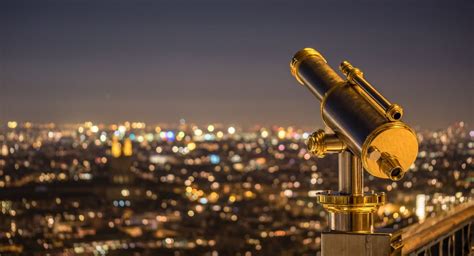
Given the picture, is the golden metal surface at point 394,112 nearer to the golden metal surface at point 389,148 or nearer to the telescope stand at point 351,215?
the golden metal surface at point 389,148

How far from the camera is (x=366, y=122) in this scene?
1.35 m

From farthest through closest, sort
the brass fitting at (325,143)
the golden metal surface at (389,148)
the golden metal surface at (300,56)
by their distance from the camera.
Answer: the golden metal surface at (300,56), the brass fitting at (325,143), the golden metal surface at (389,148)

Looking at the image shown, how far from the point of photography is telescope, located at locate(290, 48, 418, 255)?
4.39 ft

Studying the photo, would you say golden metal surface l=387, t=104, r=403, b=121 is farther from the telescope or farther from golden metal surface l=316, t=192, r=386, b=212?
golden metal surface l=316, t=192, r=386, b=212

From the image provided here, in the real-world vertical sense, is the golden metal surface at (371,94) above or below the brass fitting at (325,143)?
above

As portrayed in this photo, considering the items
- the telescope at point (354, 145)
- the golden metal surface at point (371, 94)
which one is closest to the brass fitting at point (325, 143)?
the telescope at point (354, 145)

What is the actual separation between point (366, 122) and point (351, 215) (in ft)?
0.81

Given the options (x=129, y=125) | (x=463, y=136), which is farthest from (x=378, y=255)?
(x=129, y=125)

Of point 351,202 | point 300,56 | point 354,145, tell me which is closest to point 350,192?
point 351,202

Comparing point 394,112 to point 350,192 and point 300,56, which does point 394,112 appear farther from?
point 300,56

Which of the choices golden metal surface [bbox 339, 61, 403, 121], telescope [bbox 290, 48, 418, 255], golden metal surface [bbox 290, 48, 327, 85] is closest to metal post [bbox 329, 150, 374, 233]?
telescope [bbox 290, 48, 418, 255]

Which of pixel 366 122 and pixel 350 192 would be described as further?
pixel 350 192

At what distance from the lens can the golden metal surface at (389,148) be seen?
4.34 feet

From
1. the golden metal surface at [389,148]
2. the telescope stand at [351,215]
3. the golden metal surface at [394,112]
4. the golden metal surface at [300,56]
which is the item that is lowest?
the telescope stand at [351,215]
